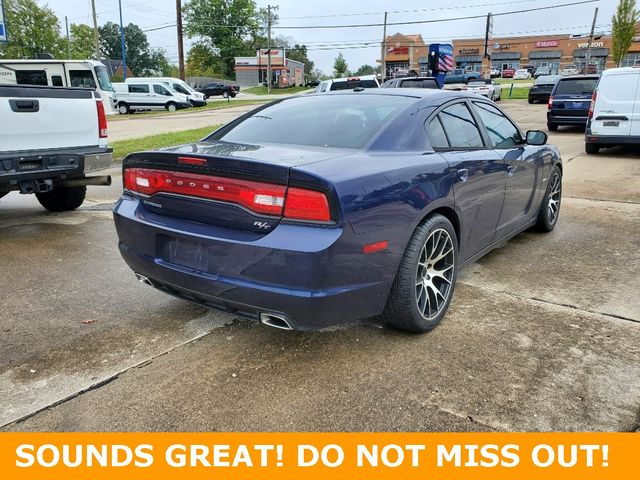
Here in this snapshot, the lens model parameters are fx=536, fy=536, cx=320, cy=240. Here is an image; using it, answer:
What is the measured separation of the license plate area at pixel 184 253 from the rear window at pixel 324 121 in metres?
0.87

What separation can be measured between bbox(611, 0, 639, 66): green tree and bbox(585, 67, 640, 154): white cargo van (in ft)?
91.9

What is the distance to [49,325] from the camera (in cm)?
347

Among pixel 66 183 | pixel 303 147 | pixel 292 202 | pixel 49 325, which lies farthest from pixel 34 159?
pixel 292 202

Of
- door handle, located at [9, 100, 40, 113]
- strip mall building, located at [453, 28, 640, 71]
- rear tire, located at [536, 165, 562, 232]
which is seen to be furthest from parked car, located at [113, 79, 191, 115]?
strip mall building, located at [453, 28, 640, 71]

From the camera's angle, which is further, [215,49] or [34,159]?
[215,49]

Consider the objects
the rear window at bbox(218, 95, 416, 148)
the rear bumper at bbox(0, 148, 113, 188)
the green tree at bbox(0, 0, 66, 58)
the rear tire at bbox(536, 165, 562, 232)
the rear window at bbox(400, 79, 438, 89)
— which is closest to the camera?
the rear window at bbox(218, 95, 416, 148)

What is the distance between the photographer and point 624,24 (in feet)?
110

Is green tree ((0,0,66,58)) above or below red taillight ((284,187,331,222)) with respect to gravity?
above

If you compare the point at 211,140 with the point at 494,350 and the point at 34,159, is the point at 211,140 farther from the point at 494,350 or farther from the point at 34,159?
the point at 34,159

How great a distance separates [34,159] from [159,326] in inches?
116

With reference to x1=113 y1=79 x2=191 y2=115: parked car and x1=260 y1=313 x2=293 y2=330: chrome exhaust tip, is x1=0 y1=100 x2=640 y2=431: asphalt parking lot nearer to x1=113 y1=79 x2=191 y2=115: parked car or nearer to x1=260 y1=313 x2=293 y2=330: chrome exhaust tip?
x1=260 y1=313 x2=293 y2=330: chrome exhaust tip

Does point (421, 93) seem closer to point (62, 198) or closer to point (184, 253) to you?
point (184, 253)

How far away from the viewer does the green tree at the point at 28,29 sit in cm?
4878

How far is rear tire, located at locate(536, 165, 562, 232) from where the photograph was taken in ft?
17.4
